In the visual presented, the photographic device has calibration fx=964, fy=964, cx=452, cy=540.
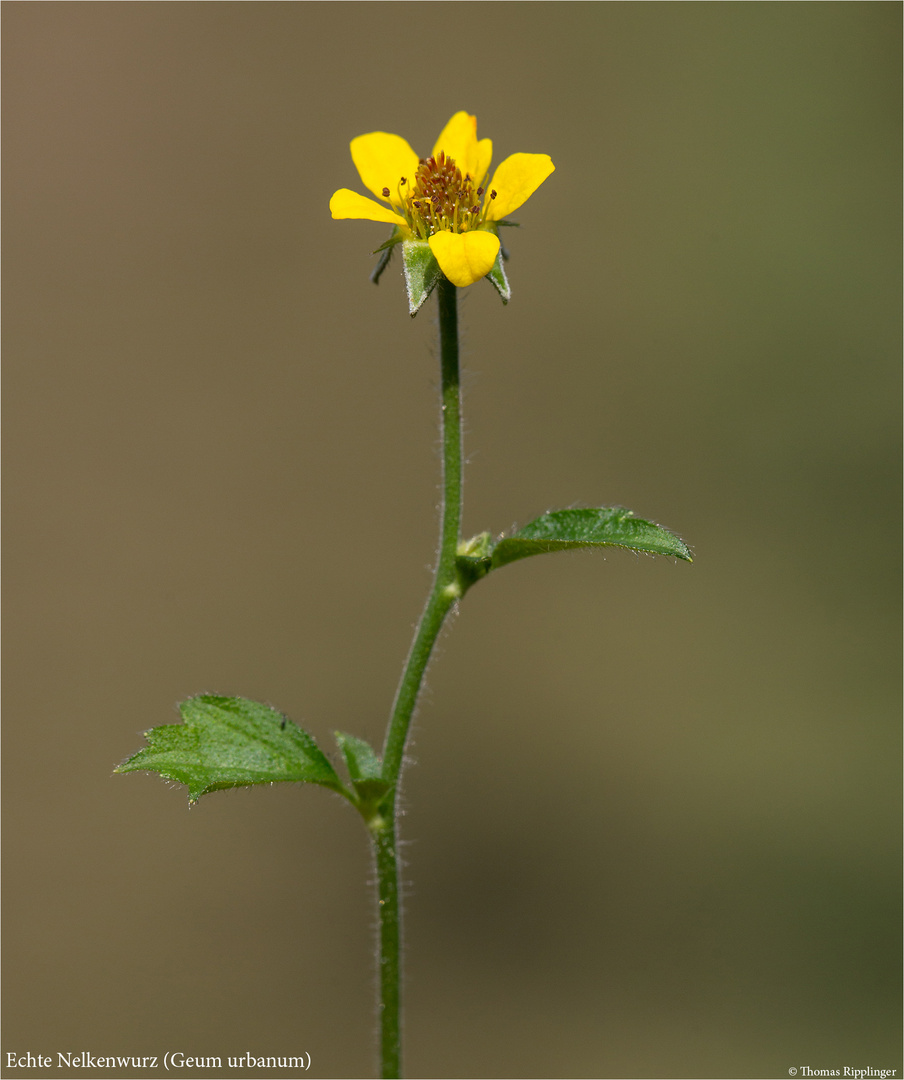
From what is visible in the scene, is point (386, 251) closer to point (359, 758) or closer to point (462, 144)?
point (462, 144)

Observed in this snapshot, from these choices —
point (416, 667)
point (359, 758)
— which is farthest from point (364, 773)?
point (416, 667)

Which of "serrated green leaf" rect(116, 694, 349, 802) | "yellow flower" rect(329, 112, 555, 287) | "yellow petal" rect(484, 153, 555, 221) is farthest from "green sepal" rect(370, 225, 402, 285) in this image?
"serrated green leaf" rect(116, 694, 349, 802)

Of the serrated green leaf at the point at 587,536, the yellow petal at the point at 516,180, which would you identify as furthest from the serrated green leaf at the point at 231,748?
the yellow petal at the point at 516,180

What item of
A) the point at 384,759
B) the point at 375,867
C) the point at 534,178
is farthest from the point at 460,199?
the point at 375,867

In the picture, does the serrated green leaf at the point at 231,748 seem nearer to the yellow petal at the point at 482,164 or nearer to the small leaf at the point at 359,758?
the small leaf at the point at 359,758

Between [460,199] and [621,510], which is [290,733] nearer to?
[621,510]

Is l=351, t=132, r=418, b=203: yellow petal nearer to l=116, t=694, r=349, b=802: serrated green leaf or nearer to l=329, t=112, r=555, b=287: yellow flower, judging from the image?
l=329, t=112, r=555, b=287: yellow flower
